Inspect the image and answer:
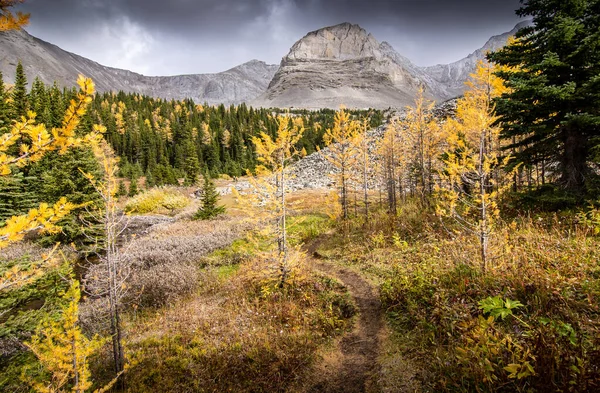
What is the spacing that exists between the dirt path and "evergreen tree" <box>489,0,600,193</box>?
7.58 metres

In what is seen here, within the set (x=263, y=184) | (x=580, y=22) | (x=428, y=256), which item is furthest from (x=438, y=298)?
(x=580, y=22)

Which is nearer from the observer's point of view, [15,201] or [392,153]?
[15,201]

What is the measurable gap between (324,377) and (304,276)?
393 cm

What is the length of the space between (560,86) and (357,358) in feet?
31.7

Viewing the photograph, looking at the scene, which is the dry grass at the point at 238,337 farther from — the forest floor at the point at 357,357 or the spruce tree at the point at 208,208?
the spruce tree at the point at 208,208

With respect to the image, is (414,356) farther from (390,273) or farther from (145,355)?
(145,355)

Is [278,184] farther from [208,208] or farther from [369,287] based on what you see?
[208,208]

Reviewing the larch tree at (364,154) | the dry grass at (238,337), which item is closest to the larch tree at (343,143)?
the larch tree at (364,154)

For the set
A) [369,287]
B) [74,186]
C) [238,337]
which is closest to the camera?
[238,337]

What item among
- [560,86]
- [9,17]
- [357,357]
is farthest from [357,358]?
[560,86]

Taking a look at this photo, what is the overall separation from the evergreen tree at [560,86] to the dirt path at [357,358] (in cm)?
758

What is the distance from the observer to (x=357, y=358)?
21.3 ft

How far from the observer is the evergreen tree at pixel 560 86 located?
7805 mm

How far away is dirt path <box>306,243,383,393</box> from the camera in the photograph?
19.1ft
